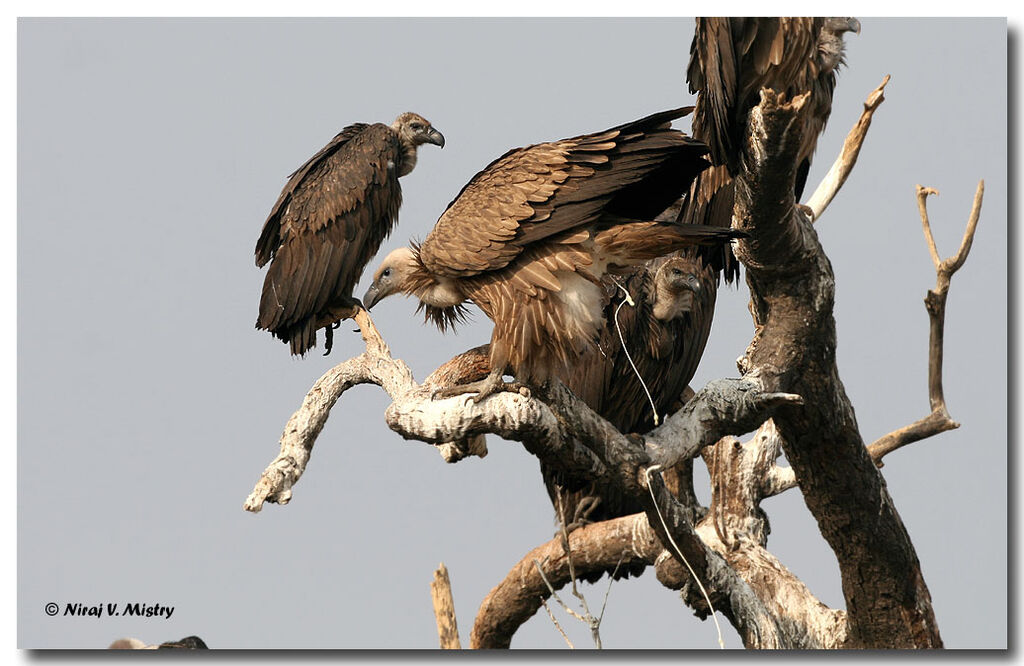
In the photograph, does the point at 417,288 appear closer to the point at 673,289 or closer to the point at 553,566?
the point at 673,289

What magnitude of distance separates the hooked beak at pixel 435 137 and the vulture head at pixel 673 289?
132cm

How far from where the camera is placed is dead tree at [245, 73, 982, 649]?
11.4 feet

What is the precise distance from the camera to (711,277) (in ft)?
15.5

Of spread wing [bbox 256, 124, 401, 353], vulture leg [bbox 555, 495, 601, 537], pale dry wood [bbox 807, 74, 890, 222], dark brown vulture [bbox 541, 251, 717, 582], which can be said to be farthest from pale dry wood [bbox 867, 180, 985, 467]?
spread wing [bbox 256, 124, 401, 353]

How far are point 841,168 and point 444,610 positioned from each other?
2024 mm

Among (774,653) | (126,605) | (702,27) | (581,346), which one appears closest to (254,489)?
(126,605)

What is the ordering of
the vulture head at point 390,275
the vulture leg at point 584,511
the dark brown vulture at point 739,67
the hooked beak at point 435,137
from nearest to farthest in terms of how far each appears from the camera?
1. the dark brown vulture at point 739,67
2. the vulture head at point 390,275
3. the vulture leg at point 584,511
4. the hooked beak at point 435,137

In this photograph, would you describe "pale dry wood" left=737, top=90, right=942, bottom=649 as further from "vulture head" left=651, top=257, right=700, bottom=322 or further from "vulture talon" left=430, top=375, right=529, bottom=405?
"vulture talon" left=430, top=375, right=529, bottom=405

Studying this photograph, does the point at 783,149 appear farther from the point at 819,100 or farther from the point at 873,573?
the point at 873,573

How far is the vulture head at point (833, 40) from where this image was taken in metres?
3.84

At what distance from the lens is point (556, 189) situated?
11.1 feet

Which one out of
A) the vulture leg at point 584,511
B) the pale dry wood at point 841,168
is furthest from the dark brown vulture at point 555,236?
the vulture leg at point 584,511

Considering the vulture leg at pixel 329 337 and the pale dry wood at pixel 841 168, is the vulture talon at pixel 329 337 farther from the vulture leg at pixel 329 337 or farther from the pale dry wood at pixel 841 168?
the pale dry wood at pixel 841 168

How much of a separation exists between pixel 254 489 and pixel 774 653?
1641 mm
